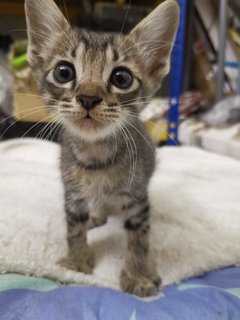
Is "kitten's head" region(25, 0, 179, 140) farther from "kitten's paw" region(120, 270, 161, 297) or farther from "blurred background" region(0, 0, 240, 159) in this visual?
"blurred background" region(0, 0, 240, 159)

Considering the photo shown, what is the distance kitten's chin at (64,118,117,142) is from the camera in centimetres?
80

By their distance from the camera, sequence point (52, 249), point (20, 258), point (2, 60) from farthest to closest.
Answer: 1. point (2, 60)
2. point (52, 249)
3. point (20, 258)

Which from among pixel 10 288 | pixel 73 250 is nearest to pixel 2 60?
pixel 73 250

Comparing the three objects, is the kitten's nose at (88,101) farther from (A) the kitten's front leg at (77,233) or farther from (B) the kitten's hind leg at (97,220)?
(B) the kitten's hind leg at (97,220)

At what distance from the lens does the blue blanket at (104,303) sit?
0.74 metres

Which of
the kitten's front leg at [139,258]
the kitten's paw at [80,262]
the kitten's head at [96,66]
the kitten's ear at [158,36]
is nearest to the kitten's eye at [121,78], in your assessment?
the kitten's head at [96,66]

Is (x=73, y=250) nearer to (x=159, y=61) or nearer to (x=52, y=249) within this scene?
(x=52, y=249)

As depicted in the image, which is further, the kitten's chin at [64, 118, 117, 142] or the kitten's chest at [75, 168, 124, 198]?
the kitten's chest at [75, 168, 124, 198]

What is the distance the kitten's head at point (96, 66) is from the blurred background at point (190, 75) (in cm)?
45

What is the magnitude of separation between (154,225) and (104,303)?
1.39 feet

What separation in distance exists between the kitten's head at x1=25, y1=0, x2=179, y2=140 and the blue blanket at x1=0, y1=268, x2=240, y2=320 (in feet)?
1.10

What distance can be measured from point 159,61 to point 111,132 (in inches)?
9.4

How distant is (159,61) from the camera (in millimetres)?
967

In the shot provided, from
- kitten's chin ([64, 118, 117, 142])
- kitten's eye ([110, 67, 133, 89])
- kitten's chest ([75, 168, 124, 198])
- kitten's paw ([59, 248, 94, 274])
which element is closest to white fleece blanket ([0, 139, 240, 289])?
kitten's paw ([59, 248, 94, 274])
